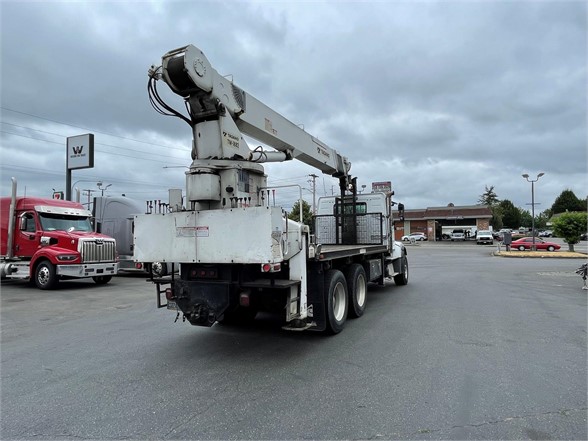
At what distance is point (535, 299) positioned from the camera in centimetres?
1033

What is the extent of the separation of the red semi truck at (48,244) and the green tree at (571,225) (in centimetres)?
3032

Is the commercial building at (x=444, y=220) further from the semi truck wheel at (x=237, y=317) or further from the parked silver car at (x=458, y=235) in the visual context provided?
the semi truck wheel at (x=237, y=317)

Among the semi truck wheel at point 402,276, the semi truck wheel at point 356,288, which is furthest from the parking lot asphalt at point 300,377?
the semi truck wheel at point 402,276

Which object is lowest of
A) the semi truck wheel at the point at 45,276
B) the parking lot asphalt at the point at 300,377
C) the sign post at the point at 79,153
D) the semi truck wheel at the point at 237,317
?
the parking lot asphalt at the point at 300,377

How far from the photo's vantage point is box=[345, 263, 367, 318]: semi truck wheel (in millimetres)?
7625

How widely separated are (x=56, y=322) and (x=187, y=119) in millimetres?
5321

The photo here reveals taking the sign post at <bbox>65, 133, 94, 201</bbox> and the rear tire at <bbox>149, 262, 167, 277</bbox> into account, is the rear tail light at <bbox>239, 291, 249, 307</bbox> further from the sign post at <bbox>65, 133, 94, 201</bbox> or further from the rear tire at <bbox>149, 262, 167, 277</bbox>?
the sign post at <bbox>65, 133, 94, 201</bbox>

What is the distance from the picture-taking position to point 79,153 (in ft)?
80.3

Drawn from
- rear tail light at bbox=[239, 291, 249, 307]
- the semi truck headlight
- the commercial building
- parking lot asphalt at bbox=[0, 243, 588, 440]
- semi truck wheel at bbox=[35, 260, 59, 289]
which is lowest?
parking lot asphalt at bbox=[0, 243, 588, 440]

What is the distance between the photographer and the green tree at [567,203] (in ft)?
364

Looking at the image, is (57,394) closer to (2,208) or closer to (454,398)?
(454,398)

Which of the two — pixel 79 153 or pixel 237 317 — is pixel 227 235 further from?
pixel 79 153

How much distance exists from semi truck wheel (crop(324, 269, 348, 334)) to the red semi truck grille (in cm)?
1031

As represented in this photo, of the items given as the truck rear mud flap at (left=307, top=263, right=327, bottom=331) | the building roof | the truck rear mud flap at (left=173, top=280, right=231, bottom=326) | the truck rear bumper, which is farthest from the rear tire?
the building roof
